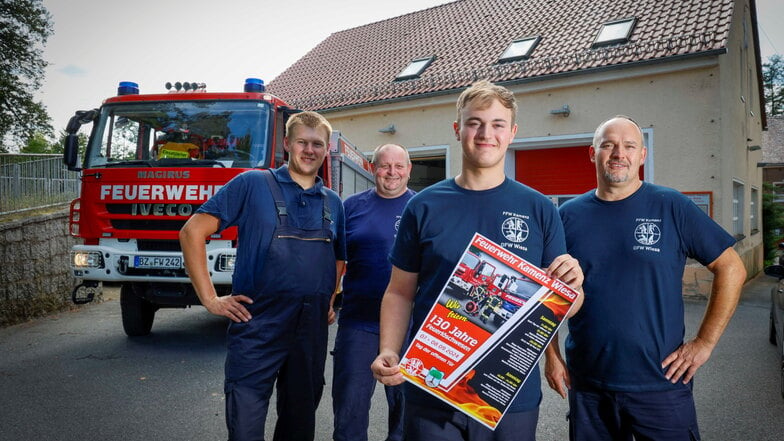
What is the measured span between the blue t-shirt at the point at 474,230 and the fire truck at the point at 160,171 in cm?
400

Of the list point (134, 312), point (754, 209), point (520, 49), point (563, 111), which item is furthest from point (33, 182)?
point (754, 209)

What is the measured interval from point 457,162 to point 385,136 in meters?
2.28

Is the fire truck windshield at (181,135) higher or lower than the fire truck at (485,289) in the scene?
higher

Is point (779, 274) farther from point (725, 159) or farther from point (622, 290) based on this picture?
point (725, 159)

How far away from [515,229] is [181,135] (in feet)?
16.8

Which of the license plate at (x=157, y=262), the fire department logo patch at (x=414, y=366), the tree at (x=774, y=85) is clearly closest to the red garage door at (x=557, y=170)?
the license plate at (x=157, y=262)

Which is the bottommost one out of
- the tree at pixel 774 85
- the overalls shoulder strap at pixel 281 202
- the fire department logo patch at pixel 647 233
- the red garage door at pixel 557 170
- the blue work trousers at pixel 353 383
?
the blue work trousers at pixel 353 383

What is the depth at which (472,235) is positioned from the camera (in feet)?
5.66

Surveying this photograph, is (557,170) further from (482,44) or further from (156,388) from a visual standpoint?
(156,388)

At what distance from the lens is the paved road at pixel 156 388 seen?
12.3 feet

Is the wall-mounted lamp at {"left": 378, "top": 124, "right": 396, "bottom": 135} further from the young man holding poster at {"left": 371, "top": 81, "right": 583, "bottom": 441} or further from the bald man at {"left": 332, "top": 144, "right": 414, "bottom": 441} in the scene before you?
→ the young man holding poster at {"left": 371, "top": 81, "right": 583, "bottom": 441}

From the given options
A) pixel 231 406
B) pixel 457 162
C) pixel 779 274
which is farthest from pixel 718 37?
pixel 231 406

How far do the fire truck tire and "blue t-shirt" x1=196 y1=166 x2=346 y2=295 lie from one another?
4216 millimetres

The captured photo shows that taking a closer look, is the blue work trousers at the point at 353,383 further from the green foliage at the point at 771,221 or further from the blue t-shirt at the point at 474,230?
the green foliage at the point at 771,221
